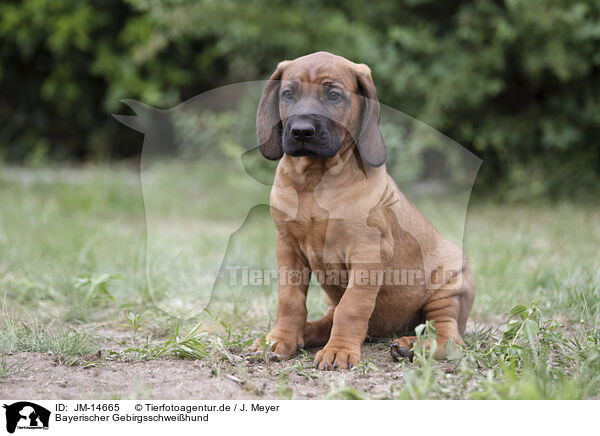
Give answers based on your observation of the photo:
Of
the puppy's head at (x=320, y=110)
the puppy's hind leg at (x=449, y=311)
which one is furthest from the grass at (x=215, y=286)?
the puppy's head at (x=320, y=110)

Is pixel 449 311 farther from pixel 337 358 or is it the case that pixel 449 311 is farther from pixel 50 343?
pixel 50 343

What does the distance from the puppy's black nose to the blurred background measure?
15.5 ft

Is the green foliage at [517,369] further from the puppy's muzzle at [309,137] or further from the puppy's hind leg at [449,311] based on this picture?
the puppy's muzzle at [309,137]

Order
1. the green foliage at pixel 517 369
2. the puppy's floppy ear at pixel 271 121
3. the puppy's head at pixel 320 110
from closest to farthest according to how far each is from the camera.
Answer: the green foliage at pixel 517 369 < the puppy's head at pixel 320 110 < the puppy's floppy ear at pixel 271 121

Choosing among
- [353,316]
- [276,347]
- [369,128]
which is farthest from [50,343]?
[369,128]

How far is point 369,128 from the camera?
302cm

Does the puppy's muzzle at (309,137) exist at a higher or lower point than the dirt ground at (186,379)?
higher

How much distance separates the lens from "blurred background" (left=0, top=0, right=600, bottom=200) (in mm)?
7320

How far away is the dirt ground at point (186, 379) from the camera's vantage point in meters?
2.48

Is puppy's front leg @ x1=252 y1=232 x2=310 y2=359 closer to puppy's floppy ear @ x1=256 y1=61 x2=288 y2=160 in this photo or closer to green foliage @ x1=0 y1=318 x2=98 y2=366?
puppy's floppy ear @ x1=256 y1=61 x2=288 y2=160

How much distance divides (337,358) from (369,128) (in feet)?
3.49
